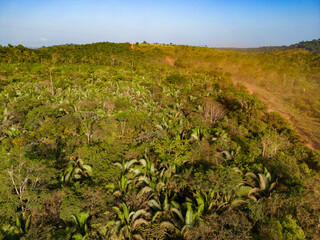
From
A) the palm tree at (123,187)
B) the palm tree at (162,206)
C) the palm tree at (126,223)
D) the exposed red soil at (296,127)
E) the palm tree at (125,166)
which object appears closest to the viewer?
the palm tree at (126,223)

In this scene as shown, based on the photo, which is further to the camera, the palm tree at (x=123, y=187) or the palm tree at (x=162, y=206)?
the palm tree at (x=123, y=187)

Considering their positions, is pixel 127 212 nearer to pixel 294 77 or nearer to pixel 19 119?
pixel 19 119

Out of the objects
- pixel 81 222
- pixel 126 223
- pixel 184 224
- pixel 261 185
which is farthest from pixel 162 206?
pixel 261 185

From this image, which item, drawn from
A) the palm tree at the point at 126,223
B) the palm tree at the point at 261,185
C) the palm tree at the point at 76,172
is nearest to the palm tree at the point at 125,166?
the palm tree at the point at 76,172

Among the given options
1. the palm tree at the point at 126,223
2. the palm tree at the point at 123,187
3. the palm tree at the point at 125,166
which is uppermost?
the palm tree at the point at 125,166

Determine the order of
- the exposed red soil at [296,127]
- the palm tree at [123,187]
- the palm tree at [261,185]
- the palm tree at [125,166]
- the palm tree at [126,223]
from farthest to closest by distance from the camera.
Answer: the exposed red soil at [296,127] → the palm tree at [125,166] → the palm tree at [261,185] → the palm tree at [123,187] → the palm tree at [126,223]

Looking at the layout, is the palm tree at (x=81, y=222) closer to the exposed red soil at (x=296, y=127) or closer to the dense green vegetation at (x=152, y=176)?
the dense green vegetation at (x=152, y=176)

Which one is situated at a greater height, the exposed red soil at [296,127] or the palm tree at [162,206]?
the exposed red soil at [296,127]
